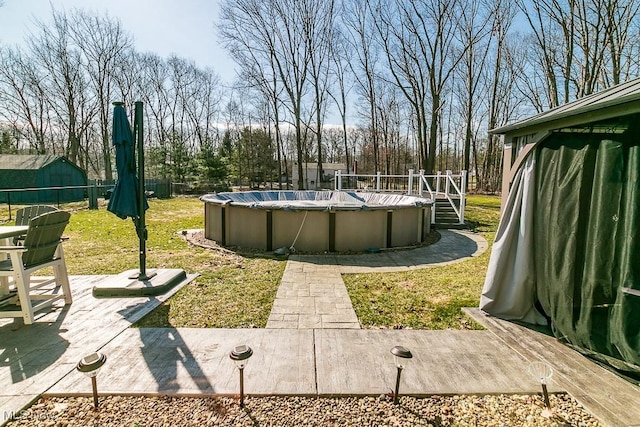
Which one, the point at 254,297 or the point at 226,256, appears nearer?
the point at 254,297

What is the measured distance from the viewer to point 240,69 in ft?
73.7

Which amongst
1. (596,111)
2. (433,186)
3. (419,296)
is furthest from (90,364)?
(433,186)

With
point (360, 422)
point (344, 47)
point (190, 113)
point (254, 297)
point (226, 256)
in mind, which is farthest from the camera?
point (190, 113)

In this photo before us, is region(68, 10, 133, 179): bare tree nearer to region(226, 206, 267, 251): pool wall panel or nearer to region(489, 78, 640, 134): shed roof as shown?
region(226, 206, 267, 251): pool wall panel

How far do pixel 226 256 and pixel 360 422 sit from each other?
5.15 m

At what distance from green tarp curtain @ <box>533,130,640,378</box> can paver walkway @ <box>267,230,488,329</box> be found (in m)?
2.02

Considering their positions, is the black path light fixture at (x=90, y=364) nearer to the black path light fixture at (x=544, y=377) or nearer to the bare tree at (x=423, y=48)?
the black path light fixture at (x=544, y=377)

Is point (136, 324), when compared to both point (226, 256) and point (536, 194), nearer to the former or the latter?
point (226, 256)

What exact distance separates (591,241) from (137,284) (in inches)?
203

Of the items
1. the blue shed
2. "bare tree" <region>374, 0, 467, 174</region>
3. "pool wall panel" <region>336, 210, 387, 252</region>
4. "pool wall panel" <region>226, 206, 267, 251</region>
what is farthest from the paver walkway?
the blue shed

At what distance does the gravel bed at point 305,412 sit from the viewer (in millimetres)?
2057

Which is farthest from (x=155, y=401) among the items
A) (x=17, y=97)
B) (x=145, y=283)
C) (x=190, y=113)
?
(x=190, y=113)

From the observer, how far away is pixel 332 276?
539 cm

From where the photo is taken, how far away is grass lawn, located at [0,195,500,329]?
3650 mm
